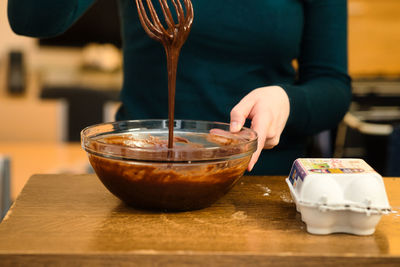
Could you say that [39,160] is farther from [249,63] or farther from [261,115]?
[261,115]

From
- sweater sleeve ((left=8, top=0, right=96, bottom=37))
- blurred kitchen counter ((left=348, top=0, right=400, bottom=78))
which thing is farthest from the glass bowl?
blurred kitchen counter ((left=348, top=0, right=400, bottom=78))

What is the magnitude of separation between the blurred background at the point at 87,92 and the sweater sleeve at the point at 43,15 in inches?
35.2

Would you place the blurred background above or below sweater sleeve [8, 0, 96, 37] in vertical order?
below

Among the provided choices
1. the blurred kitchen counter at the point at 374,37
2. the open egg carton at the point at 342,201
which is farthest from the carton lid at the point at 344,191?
the blurred kitchen counter at the point at 374,37

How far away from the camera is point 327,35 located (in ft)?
4.12

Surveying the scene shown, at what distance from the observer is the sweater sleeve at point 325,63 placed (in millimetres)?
1176

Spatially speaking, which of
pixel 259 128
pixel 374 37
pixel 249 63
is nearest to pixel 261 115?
pixel 259 128

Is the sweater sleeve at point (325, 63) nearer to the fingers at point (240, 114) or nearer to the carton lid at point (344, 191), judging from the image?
the fingers at point (240, 114)

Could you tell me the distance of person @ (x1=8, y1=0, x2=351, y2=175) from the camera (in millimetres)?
1187

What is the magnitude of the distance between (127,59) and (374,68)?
3.01 meters

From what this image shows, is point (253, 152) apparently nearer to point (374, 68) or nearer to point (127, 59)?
point (127, 59)

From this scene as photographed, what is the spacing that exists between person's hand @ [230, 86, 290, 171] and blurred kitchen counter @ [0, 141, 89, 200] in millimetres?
1362

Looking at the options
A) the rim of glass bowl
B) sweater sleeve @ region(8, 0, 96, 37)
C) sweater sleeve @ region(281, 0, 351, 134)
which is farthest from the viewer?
sweater sleeve @ region(281, 0, 351, 134)

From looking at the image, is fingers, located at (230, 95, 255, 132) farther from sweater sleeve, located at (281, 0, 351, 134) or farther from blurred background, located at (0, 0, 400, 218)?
blurred background, located at (0, 0, 400, 218)
